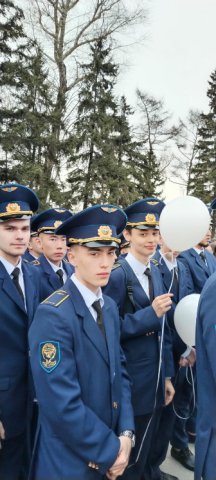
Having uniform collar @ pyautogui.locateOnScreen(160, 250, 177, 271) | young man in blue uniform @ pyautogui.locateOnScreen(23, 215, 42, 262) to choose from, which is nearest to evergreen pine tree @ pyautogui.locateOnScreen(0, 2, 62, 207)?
young man in blue uniform @ pyautogui.locateOnScreen(23, 215, 42, 262)

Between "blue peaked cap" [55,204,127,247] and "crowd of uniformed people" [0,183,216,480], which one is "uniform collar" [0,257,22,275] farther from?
"blue peaked cap" [55,204,127,247]

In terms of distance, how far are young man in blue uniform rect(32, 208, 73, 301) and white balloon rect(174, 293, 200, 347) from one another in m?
1.34

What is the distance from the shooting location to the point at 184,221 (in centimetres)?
302

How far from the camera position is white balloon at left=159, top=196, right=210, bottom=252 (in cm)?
303

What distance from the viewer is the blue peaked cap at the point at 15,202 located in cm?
296

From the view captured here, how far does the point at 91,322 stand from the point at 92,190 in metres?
16.8

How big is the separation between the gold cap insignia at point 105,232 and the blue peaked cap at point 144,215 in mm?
1005

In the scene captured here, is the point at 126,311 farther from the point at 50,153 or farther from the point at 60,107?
the point at 60,107

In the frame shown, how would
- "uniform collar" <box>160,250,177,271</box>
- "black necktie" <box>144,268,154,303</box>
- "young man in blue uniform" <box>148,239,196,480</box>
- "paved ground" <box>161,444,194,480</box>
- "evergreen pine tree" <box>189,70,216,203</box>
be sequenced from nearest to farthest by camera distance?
"black necktie" <box>144,268,154,303</box> < "young man in blue uniform" <box>148,239,196,480</box> < "paved ground" <box>161,444,194,480</box> < "uniform collar" <box>160,250,177,271</box> < "evergreen pine tree" <box>189,70,216,203</box>

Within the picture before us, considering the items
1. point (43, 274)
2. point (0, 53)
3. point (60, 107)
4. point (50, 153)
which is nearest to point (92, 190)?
point (50, 153)

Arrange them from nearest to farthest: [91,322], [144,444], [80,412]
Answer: [80,412]
[91,322]
[144,444]

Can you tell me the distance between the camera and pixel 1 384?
103 inches

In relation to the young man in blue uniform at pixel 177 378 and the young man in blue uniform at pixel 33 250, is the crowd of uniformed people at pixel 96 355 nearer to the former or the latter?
the young man in blue uniform at pixel 177 378

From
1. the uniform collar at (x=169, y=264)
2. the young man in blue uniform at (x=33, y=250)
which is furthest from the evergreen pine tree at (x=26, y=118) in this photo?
the uniform collar at (x=169, y=264)
